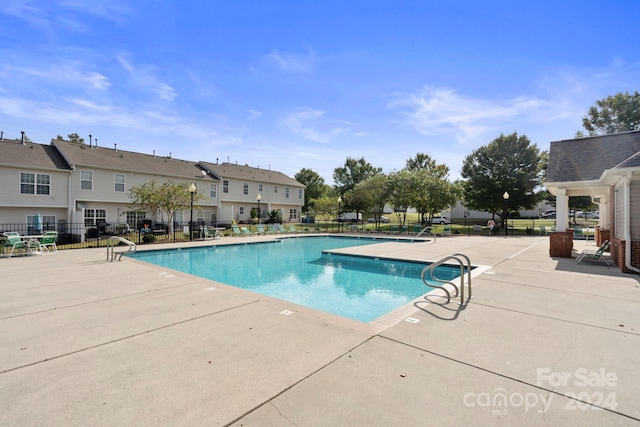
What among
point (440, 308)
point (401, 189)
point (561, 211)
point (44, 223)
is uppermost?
point (401, 189)

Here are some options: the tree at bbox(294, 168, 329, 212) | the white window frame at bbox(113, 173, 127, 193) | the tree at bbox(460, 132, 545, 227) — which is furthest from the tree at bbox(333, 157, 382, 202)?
the white window frame at bbox(113, 173, 127, 193)

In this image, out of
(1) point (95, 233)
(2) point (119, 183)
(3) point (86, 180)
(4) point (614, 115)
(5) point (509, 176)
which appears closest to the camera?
(1) point (95, 233)

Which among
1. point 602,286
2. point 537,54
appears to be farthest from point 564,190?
point 602,286

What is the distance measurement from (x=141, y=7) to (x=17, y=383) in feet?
35.7

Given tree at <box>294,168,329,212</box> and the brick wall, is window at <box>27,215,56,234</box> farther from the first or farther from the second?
tree at <box>294,168,329,212</box>

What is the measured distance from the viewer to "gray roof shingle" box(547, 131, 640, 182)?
1201 centimetres

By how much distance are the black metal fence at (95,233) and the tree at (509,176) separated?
2687cm

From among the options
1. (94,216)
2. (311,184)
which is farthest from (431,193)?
(311,184)

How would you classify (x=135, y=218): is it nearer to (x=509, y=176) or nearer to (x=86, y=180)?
(x=86, y=180)

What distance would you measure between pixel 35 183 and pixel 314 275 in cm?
2108

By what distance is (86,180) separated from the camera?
861 inches

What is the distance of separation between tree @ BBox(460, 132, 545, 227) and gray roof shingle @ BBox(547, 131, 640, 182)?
627 inches

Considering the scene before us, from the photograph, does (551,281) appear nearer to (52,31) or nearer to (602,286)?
(602,286)

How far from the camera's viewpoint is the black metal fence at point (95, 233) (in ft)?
56.5
